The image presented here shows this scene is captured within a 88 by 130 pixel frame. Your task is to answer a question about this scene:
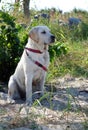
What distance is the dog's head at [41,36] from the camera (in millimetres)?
5965

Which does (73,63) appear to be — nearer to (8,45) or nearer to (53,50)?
(53,50)

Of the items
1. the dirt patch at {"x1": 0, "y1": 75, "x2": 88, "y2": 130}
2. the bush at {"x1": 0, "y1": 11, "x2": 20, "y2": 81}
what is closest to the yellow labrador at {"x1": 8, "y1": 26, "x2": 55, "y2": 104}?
the dirt patch at {"x1": 0, "y1": 75, "x2": 88, "y2": 130}

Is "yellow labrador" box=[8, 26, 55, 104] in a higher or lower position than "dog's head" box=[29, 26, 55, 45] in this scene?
lower

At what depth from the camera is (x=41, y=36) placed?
19.7 feet

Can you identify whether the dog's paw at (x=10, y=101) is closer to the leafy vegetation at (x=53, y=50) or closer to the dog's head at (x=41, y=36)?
the dog's head at (x=41, y=36)

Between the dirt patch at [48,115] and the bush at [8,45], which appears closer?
the dirt patch at [48,115]

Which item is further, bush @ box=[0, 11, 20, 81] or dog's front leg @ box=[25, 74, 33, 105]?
bush @ box=[0, 11, 20, 81]

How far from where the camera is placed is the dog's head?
5.96 metres

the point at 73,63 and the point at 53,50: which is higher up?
the point at 53,50

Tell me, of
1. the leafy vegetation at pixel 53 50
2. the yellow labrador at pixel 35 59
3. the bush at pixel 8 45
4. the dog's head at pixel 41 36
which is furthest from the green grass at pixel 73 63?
the dog's head at pixel 41 36

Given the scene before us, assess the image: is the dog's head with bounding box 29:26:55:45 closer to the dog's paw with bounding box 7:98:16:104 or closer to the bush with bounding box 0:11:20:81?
the dog's paw with bounding box 7:98:16:104

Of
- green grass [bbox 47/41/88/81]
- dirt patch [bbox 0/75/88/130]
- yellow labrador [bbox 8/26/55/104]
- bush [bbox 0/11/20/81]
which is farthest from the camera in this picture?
green grass [bbox 47/41/88/81]

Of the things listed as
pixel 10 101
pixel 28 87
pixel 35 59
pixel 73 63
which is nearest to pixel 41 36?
pixel 35 59

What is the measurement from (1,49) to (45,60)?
1625 millimetres
